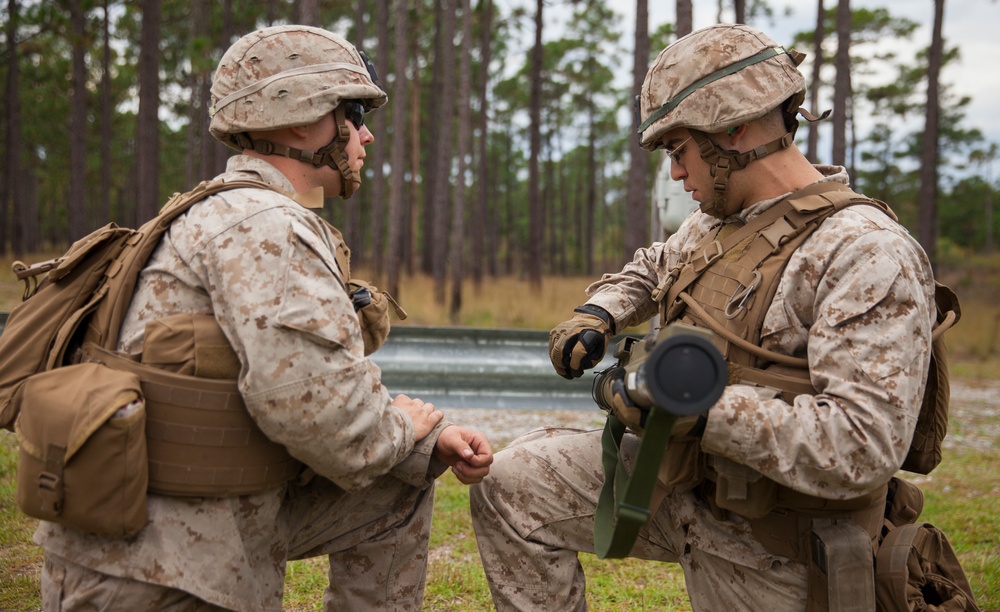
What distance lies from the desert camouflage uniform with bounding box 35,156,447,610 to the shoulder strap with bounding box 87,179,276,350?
0.09ft

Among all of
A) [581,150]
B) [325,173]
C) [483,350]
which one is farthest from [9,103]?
[581,150]

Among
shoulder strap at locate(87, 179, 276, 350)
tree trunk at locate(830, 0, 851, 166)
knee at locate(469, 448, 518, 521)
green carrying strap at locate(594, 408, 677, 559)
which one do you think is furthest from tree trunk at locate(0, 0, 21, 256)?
green carrying strap at locate(594, 408, 677, 559)

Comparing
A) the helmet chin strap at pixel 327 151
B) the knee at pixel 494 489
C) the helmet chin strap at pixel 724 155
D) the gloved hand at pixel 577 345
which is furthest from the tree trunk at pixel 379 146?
the helmet chin strap at pixel 724 155

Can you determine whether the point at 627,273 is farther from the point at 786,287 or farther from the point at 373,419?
the point at 373,419

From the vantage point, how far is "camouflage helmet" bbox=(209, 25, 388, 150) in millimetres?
2477

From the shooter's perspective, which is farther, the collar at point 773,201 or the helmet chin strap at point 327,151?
the collar at point 773,201

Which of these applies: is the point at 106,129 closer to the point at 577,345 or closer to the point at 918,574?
the point at 577,345

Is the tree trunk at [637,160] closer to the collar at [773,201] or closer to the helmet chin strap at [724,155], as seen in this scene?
the collar at [773,201]

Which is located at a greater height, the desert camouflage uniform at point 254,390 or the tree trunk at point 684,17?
the tree trunk at point 684,17

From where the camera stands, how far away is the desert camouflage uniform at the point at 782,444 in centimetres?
216

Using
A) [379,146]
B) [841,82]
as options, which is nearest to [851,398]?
[841,82]

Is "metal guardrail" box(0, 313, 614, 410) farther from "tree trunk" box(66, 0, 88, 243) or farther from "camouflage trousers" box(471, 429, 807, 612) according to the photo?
"tree trunk" box(66, 0, 88, 243)

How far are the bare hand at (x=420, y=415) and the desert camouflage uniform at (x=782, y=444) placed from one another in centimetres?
41

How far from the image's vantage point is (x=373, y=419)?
2.25 metres
